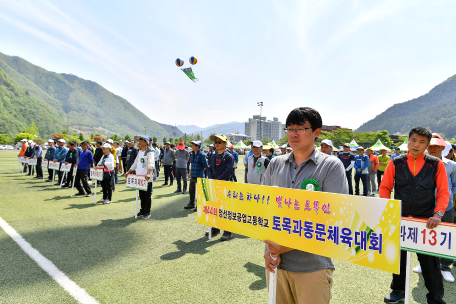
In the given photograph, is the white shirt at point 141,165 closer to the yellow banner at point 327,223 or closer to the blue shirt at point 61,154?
the yellow banner at point 327,223

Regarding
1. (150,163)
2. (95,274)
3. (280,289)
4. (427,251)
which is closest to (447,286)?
(427,251)

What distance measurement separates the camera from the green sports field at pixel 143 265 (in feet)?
9.79

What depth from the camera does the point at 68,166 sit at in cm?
932

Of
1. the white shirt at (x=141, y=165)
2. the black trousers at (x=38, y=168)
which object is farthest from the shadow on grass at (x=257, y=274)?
the black trousers at (x=38, y=168)

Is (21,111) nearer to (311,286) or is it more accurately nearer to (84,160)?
(84,160)

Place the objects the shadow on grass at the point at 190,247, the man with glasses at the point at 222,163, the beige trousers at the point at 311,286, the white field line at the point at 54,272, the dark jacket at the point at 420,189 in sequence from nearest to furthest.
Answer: the beige trousers at the point at 311,286
the dark jacket at the point at 420,189
the white field line at the point at 54,272
the shadow on grass at the point at 190,247
the man with glasses at the point at 222,163

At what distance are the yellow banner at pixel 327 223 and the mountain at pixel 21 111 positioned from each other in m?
188

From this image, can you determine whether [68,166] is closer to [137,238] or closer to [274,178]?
[137,238]

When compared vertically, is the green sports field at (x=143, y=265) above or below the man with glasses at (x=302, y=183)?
below

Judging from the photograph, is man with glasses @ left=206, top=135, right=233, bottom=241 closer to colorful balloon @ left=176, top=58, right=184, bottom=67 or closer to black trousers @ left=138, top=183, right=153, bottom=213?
black trousers @ left=138, top=183, right=153, bottom=213

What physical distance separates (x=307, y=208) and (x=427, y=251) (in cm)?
139

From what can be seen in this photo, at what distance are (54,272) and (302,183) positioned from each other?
156 inches

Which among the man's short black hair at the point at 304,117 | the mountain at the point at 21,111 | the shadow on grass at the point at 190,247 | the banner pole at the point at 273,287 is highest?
the mountain at the point at 21,111

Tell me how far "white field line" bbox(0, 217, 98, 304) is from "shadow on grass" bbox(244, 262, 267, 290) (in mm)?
2015
